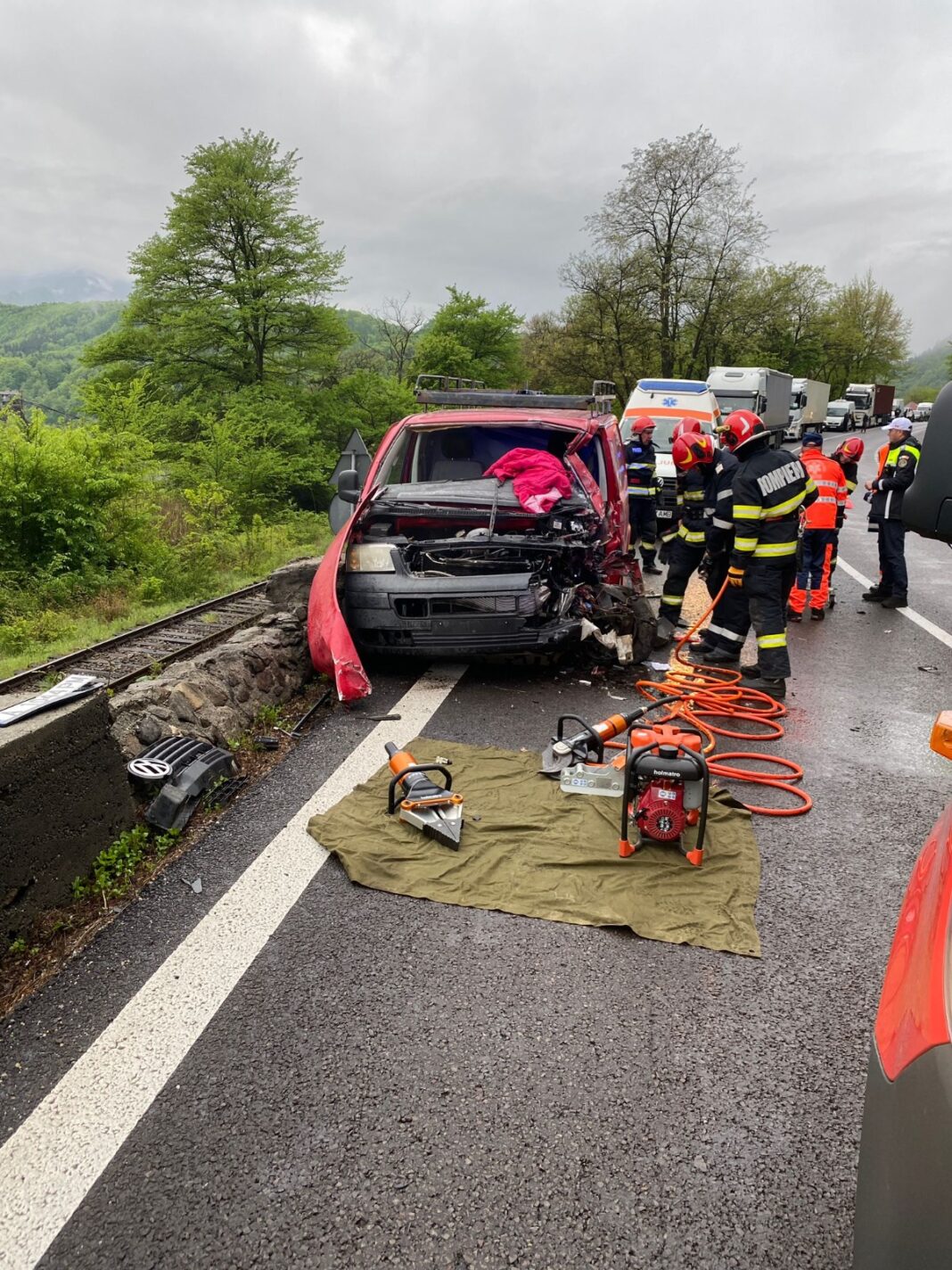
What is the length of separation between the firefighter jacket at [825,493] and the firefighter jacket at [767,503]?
7.68 feet

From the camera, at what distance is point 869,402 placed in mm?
51250

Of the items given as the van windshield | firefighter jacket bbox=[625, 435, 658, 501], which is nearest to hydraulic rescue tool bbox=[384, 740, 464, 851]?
firefighter jacket bbox=[625, 435, 658, 501]

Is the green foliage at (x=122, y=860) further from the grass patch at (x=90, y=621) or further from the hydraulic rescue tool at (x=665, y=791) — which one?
the grass patch at (x=90, y=621)

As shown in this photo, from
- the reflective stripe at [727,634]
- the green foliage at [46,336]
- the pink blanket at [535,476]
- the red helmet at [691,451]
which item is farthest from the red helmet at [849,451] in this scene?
the green foliage at [46,336]

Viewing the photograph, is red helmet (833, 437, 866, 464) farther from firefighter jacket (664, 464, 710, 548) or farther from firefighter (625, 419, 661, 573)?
firefighter jacket (664, 464, 710, 548)

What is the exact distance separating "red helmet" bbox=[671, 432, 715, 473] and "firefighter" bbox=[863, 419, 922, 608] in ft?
8.62

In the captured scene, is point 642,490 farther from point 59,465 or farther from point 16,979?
point 16,979

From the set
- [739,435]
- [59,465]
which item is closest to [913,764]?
[739,435]

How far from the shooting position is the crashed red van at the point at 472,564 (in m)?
5.18

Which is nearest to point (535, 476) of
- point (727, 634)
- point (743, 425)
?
point (743, 425)

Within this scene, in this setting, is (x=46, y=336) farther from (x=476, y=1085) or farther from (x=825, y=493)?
(x=476, y=1085)

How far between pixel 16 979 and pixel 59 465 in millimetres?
9073

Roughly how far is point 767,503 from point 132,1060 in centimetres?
494

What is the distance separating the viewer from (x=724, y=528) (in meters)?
5.95
